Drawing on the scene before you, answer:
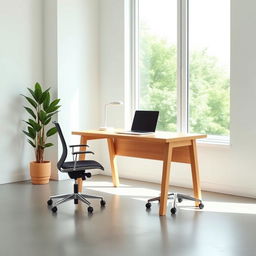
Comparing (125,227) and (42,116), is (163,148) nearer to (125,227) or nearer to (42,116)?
(125,227)

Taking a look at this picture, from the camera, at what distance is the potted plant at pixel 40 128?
6.80 meters

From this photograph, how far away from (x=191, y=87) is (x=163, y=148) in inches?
51.6

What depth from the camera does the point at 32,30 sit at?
23.5 ft

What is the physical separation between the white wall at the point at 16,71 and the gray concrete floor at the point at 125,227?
88cm

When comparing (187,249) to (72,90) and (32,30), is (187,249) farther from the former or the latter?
(32,30)

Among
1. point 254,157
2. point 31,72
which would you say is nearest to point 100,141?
point 31,72

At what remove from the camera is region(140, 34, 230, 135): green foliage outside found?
6.38 metres

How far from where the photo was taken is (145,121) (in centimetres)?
587

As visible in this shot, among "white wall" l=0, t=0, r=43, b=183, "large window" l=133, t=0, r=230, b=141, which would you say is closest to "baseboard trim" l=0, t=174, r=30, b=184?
"white wall" l=0, t=0, r=43, b=183

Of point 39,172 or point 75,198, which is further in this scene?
point 39,172

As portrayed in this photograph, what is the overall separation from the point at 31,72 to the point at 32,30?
591 millimetres

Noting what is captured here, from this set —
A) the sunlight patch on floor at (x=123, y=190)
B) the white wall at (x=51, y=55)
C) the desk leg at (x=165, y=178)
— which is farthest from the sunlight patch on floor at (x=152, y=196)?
the white wall at (x=51, y=55)

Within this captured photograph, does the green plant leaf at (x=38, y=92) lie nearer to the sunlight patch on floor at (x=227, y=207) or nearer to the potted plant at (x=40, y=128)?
the potted plant at (x=40, y=128)

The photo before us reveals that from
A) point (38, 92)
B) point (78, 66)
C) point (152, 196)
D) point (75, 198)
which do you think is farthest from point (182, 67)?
point (75, 198)
